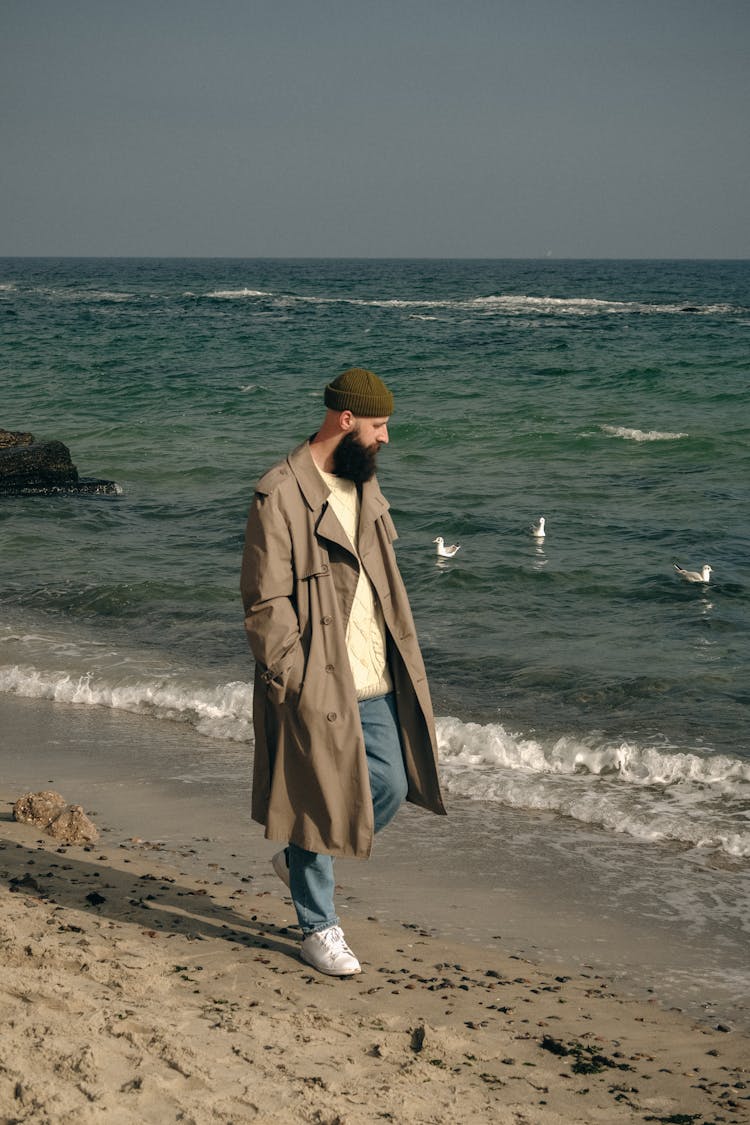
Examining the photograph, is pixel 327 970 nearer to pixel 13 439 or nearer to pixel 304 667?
pixel 304 667

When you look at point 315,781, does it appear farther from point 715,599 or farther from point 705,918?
point 715,599

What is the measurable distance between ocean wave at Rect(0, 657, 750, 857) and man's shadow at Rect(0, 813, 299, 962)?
1.91 meters

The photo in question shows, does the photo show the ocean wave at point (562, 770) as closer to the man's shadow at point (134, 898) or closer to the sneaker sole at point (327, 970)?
the man's shadow at point (134, 898)

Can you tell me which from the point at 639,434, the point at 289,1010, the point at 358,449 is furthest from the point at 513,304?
the point at 289,1010

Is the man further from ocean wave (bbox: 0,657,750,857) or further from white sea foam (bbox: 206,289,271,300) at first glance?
white sea foam (bbox: 206,289,271,300)

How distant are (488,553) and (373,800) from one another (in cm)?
831

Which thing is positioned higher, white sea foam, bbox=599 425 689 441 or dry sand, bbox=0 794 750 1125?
white sea foam, bbox=599 425 689 441

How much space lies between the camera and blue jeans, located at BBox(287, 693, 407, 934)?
410 cm

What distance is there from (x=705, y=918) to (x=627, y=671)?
11.8 ft

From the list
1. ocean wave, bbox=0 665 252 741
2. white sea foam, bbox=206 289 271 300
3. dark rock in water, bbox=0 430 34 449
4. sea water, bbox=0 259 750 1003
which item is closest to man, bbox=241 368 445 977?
sea water, bbox=0 259 750 1003

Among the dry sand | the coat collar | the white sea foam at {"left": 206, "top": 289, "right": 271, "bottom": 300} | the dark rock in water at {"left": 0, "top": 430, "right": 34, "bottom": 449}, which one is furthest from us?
the white sea foam at {"left": 206, "top": 289, "right": 271, "bottom": 300}

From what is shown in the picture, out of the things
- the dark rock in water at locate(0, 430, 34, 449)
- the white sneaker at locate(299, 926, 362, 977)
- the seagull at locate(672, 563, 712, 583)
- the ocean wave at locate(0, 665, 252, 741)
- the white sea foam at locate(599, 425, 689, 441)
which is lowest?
the ocean wave at locate(0, 665, 252, 741)

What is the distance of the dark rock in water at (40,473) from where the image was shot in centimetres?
1572

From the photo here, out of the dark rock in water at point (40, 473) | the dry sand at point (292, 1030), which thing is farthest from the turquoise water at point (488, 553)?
the dry sand at point (292, 1030)
